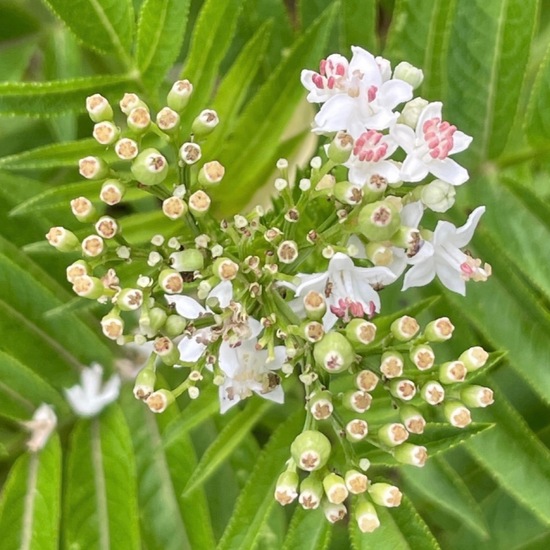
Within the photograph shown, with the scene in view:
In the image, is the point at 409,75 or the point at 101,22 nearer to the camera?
the point at 409,75

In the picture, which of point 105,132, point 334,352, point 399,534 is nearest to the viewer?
point 334,352

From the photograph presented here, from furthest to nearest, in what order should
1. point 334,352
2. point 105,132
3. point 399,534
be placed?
point 399,534
point 105,132
point 334,352

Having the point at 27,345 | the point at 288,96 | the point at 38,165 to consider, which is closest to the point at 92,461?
the point at 27,345

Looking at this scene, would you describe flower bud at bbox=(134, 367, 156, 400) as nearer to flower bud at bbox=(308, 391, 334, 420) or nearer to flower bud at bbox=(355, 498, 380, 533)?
flower bud at bbox=(308, 391, 334, 420)

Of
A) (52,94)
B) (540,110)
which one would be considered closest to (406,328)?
(540,110)

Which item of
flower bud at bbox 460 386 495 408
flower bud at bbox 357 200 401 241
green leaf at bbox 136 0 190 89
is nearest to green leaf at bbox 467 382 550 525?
flower bud at bbox 460 386 495 408

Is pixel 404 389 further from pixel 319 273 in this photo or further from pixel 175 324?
pixel 175 324

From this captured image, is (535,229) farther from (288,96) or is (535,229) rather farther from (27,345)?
(27,345)
